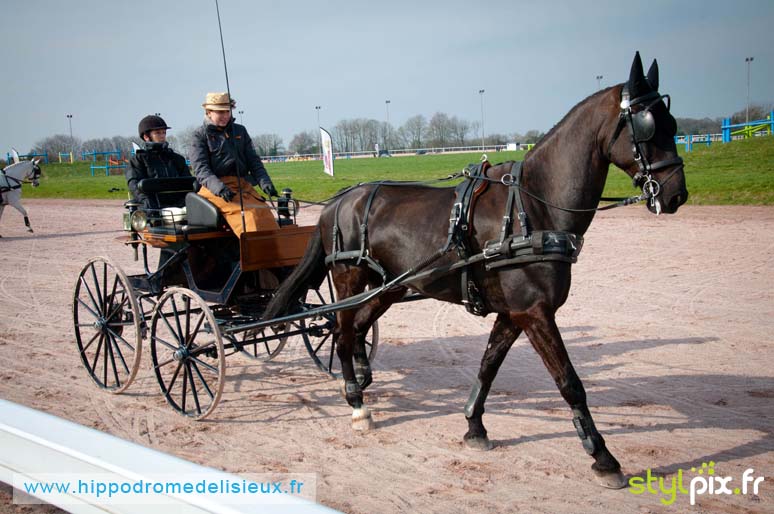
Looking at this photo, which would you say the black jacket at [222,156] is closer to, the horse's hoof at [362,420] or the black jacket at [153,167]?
the black jacket at [153,167]

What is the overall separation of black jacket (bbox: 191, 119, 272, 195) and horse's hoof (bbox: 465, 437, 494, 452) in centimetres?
301

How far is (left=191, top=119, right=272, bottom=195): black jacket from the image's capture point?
6285 mm

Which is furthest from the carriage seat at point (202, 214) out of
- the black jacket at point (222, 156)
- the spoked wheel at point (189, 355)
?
the spoked wheel at point (189, 355)

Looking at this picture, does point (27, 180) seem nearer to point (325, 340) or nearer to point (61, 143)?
point (325, 340)

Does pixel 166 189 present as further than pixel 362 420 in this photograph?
Yes

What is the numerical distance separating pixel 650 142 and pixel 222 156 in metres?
3.88

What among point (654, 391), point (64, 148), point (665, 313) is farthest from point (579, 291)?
point (64, 148)

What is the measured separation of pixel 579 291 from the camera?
32.4 ft

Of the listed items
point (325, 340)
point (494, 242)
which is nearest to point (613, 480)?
point (494, 242)

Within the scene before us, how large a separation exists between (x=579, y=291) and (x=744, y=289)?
211cm

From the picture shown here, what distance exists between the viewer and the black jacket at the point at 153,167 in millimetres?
7215

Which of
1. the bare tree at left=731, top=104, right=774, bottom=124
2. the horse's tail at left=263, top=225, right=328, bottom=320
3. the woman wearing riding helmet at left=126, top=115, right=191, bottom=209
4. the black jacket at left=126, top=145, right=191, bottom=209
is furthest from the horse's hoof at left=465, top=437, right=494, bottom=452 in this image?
the bare tree at left=731, top=104, right=774, bottom=124

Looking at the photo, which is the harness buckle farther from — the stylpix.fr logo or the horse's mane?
the stylpix.fr logo

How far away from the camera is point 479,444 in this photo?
4.98 meters
